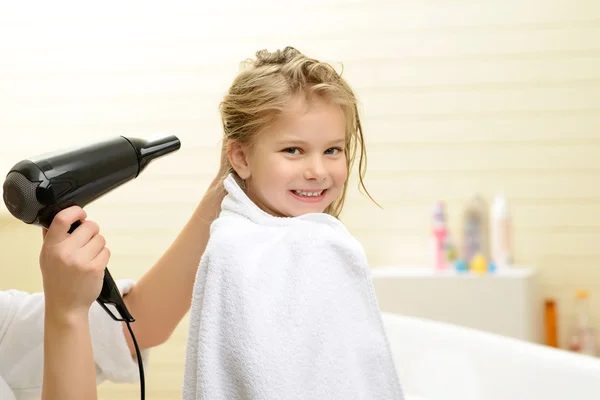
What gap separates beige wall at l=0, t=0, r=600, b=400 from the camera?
3.43m

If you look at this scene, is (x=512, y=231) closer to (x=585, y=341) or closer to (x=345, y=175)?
(x=585, y=341)

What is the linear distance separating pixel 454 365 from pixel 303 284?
125 cm

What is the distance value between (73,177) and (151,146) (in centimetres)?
18

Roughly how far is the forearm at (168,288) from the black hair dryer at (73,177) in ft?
0.76

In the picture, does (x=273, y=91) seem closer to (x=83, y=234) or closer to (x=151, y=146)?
(x=151, y=146)

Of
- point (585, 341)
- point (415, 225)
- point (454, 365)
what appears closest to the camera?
point (454, 365)

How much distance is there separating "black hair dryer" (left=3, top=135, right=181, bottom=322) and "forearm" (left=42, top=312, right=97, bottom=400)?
0.32 feet

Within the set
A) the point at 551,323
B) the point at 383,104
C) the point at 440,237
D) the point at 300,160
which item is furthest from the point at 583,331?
the point at 300,160

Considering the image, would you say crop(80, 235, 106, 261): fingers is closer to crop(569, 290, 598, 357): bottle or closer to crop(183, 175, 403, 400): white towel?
crop(183, 175, 403, 400): white towel

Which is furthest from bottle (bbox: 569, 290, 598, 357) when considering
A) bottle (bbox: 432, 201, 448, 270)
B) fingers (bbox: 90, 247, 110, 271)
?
fingers (bbox: 90, 247, 110, 271)

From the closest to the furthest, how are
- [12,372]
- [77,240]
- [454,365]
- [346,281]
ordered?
[77,240] < [346,281] < [12,372] < [454,365]

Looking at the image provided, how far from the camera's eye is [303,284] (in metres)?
0.97

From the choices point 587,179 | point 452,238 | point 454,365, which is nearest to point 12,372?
point 454,365

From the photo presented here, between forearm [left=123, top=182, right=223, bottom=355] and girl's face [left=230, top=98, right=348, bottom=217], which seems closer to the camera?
girl's face [left=230, top=98, right=348, bottom=217]
